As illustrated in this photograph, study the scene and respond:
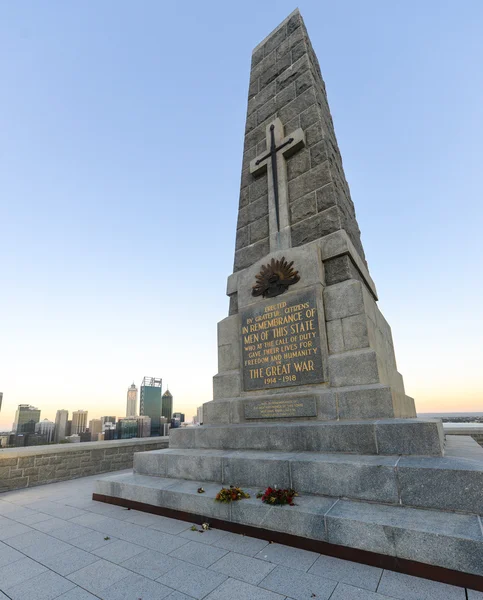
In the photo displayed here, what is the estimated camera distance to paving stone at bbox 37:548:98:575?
3.55 metres

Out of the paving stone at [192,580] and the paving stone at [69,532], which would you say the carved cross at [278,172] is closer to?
the paving stone at [192,580]

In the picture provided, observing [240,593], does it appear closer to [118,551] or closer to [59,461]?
[118,551]

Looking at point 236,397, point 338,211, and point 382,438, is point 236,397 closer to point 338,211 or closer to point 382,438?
point 382,438

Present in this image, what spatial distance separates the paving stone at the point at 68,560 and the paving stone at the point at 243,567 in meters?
1.50

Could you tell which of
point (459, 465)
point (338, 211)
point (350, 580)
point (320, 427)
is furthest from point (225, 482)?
point (338, 211)

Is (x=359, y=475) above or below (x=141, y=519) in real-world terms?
above

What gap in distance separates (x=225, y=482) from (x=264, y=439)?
36.9 inches

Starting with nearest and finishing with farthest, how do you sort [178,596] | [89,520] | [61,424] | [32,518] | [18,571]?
[178,596] → [18,571] → [89,520] → [32,518] → [61,424]

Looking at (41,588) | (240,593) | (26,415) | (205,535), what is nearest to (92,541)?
(41,588)

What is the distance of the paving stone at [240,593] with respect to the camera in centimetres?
284

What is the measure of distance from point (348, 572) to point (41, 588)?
9.92 feet

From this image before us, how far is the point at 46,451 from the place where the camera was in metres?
8.97

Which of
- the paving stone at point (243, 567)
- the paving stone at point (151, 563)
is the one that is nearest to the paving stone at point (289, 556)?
the paving stone at point (243, 567)

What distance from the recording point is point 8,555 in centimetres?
401
